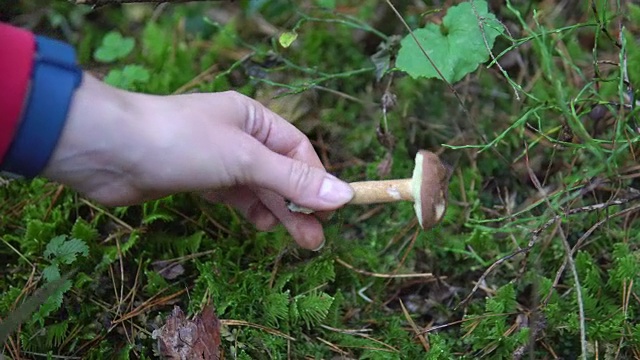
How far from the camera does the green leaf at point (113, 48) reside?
2.97m

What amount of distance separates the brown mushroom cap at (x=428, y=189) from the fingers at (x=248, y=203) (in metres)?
0.53

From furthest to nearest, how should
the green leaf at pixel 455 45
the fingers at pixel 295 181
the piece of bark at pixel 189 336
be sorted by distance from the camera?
the green leaf at pixel 455 45
the piece of bark at pixel 189 336
the fingers at pixel 295 181

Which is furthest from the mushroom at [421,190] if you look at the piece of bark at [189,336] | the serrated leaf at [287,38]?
the serrated leaf at [287,38]

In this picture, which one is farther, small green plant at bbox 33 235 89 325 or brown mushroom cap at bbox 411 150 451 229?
small green plant at bbox 33 235 89 325

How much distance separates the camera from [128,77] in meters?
2.77

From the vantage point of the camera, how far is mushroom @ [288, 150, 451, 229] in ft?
6.04

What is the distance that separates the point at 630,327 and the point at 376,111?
1.33 metres

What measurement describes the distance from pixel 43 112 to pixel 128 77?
4.22 ft

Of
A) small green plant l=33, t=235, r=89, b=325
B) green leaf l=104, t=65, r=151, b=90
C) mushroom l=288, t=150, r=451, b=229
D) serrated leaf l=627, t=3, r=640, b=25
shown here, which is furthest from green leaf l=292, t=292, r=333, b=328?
serrated leaf l=627, t=3, r=640, b=25

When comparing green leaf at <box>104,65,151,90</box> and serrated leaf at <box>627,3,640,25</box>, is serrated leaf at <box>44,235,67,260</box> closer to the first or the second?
green leaf at <box>104,65,151,90</box>

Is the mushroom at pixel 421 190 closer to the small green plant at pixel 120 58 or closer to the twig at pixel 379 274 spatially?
the twig at pixel 379 274

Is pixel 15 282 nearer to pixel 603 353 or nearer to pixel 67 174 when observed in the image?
pixel 67 174

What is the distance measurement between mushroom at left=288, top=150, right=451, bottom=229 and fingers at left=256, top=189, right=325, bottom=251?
152 millimetres

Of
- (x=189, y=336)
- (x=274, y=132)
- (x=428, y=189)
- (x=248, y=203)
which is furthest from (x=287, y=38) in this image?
(x=189, y=336)
